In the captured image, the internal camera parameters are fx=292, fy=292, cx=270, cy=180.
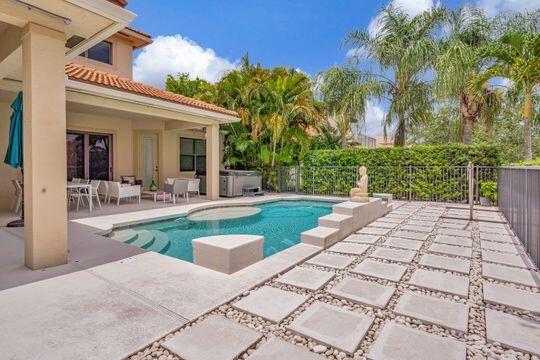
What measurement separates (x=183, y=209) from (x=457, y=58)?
12.8 metres

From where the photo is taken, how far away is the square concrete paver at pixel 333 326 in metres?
2.61

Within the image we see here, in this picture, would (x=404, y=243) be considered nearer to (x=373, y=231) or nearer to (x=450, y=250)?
(x=450, y=250)

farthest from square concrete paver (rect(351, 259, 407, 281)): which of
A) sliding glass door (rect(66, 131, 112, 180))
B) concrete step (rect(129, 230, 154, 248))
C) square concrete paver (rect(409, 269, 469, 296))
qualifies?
sliding glass door (rect(66, 131, 112, 180))

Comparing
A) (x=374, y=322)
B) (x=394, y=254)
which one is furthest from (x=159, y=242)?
(x=374, y=322)

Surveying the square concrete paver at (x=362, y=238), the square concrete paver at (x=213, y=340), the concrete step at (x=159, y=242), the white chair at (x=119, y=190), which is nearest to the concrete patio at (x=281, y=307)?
the square concrete paver at (x=213, y=340)

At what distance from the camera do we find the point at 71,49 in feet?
18.0

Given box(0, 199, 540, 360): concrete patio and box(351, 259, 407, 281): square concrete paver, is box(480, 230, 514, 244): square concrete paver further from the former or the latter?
box(351, 259, 407, 281): square concrete paver

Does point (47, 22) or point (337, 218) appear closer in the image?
point (47, 22)

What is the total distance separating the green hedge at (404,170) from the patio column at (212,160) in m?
5.36

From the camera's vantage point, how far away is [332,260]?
4.94m

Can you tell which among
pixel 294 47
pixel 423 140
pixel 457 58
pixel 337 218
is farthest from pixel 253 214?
pixel 423 140

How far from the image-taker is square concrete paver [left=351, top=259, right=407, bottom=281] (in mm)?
4215

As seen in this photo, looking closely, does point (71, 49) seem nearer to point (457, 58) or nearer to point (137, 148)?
point (137, 148)

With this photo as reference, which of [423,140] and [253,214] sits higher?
[423,140]
